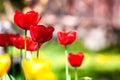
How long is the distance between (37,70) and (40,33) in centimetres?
6

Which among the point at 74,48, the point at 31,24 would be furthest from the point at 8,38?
the point at 74,48

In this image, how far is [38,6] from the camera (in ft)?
5.78

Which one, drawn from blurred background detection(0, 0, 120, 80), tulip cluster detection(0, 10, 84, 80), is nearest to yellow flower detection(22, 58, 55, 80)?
tulip cluster detection(0, 10, 84, 80)

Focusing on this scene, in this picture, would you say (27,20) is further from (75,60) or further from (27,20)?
(75,60)

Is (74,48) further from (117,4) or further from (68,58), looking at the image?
(68,58)

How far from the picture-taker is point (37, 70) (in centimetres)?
62

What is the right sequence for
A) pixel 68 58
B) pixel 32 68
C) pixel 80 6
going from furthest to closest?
1. pixel 80 6
2. pixel 68 58
3. pixel 32 68

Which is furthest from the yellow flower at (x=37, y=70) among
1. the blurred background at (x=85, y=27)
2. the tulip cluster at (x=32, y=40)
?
the blurred background at (x=85, y=27)

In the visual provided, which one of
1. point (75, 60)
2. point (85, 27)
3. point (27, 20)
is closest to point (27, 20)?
point (27, 20)

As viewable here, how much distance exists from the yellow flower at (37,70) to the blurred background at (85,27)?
1037mm

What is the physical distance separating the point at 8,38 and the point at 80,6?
1.02m

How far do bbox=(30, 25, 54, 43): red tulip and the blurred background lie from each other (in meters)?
1.03

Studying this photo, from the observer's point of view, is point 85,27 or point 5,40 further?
point 85,27

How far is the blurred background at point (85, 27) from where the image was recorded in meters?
1.71
